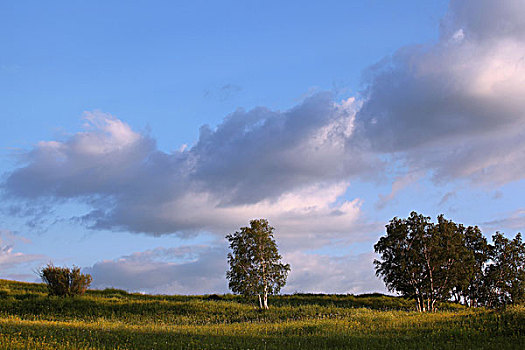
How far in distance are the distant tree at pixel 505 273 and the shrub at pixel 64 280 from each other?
35.0m

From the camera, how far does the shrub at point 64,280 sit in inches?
1480

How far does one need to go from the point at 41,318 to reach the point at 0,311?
17.2 ft

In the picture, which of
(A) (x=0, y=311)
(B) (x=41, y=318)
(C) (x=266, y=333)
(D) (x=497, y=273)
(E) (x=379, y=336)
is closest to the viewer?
(E) (x=379, y=336)

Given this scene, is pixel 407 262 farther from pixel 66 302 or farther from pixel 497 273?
pixel 66 302

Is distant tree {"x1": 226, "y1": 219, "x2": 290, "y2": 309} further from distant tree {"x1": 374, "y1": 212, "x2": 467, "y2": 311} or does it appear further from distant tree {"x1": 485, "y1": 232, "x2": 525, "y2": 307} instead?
distant tree {"x1": 485, "y1": 232, "x2": 525, "y2": 307}

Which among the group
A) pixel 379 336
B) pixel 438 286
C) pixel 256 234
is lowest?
pixel 379 336

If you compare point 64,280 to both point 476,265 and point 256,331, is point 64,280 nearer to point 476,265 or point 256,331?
point 256,331

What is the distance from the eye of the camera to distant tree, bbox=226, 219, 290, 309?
113ft

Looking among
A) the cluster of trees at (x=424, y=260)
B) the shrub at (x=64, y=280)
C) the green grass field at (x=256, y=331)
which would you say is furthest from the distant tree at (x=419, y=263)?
the shrub at (x=64, y=280)

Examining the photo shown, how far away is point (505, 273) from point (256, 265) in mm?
23158

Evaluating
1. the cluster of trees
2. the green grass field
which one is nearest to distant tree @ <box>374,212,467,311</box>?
the cluster of trees

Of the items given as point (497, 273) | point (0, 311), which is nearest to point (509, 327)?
point (497, 273)

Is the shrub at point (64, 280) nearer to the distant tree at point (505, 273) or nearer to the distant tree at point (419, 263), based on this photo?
the distant tree at point (419, 263)

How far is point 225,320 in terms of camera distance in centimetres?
3094
